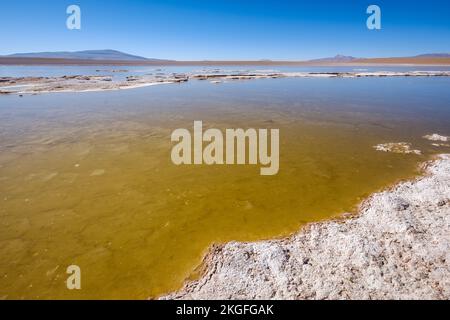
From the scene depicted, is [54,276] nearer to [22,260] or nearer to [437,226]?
[22,260]

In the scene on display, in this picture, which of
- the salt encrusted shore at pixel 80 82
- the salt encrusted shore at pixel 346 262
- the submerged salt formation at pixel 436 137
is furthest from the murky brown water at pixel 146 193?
the salt encrusted shore at pixel 80 82

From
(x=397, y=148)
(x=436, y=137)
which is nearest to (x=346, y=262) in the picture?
(x=397, y=148)

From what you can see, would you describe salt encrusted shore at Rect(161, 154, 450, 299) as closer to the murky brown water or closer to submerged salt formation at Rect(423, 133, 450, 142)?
the murky brown water

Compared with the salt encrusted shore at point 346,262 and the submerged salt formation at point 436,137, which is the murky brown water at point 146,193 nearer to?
the submerged salt formation at point 436,137

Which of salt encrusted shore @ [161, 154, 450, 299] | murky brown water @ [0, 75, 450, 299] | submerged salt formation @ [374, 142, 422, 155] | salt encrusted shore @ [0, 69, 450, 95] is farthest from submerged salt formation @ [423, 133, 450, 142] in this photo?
salt encrusted shore @ [0, 69, 450, 95]

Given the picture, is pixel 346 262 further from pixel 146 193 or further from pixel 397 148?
pixel 397 148
